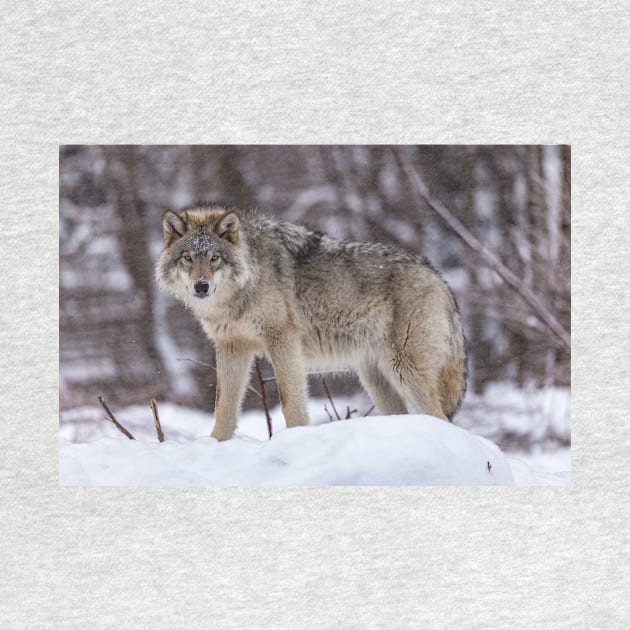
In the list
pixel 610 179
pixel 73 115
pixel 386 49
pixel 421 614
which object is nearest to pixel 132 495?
pixel 421 614

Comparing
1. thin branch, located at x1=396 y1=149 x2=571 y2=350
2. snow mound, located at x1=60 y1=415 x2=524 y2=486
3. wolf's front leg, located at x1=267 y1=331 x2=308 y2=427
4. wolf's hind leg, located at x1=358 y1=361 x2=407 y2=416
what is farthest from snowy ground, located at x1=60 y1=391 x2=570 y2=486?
thin branch, located at x1=396 y1=149 x2=571 y2=350

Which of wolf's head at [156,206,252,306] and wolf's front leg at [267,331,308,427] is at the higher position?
wolf's head at [156,206,252,306]

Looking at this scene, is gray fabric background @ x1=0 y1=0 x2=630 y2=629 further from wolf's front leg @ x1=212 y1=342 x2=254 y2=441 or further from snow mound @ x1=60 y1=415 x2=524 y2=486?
wolf's front leg @ x1=212 y1=342 x2=254 y2=441

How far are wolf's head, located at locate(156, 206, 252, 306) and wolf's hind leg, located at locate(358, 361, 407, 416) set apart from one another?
83 cm

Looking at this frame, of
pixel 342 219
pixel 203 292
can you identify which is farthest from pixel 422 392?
pixel 203 292

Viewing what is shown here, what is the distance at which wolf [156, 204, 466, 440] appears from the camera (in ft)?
15.0

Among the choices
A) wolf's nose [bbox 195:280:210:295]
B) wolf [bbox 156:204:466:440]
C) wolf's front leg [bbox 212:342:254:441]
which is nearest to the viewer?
wolf's nose [bbox 195:280:210:295]

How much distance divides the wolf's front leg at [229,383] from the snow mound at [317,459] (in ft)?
0.49

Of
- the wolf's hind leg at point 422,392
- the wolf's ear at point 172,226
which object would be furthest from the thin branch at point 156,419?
the wolf's hind leg at point 422,392

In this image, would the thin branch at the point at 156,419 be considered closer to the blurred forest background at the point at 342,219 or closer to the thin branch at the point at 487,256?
the blurred forest background at the point at 342,219

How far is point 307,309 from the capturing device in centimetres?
473

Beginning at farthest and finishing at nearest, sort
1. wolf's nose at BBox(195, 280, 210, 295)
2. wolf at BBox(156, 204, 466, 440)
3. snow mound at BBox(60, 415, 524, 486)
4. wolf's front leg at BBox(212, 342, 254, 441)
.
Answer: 1. wolf's front leg at BBox(212, 342, 254, 441)
2. wolf at BBox(156, 204, 466, 440)
3. wolf's nose at BBox(195, 280, 210, 295)
4. snow mound at BBox(60, 415, 524, 486)

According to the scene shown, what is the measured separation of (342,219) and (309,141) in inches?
17.9

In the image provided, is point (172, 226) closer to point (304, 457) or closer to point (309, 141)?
point (309, 141)
